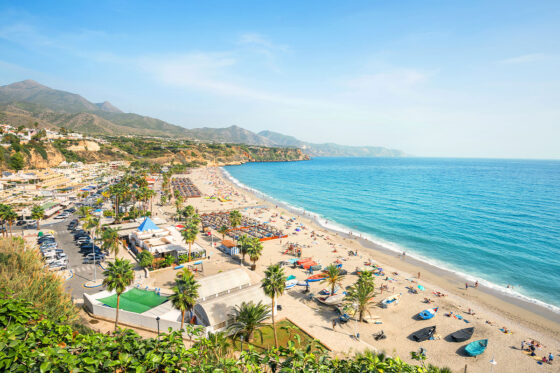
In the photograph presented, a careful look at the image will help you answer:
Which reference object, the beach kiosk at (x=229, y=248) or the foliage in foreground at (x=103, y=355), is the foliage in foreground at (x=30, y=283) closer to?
the foliage in foreground at (x=103, y=355)

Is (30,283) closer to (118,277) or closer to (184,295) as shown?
(118,277)

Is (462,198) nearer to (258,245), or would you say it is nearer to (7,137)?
(258,245)

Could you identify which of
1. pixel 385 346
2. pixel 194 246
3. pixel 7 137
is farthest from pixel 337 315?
pixel 7 137

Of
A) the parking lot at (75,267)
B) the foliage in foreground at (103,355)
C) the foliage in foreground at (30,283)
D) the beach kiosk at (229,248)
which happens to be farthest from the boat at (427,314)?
the parking lot at (75,267)

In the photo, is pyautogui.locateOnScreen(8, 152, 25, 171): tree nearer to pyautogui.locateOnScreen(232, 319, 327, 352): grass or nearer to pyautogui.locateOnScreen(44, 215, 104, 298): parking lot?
pyautogui.locateOnScreen(44, 215, 104, 298): parking lot

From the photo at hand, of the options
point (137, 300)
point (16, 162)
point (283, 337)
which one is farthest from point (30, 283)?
point (16, 162)

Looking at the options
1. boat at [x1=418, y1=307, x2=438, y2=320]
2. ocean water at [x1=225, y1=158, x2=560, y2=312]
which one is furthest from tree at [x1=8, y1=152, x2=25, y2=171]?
boat at [x1=418, y1=307, x2=438, y2=320]

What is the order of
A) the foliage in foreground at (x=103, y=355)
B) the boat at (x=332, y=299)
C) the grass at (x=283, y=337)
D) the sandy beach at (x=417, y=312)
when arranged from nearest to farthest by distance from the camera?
the foliage in foreground at (x=103, y=355) → the grass at (x=283, y=337) → the sandy beach at (x=417, y=312) → the boat at (x=332, y=299)
